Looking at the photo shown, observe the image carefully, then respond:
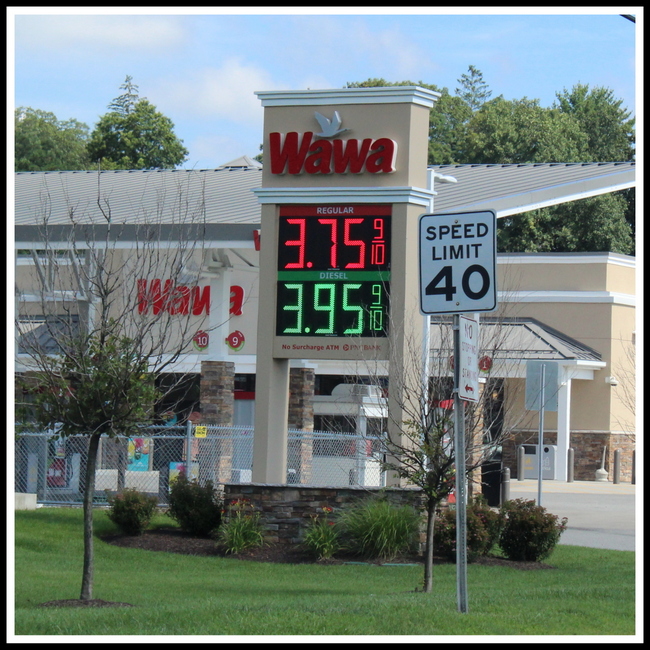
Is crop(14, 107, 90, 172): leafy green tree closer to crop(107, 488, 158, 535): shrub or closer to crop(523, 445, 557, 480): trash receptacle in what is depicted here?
crop(523, 445, 557, 480): trash receptacle

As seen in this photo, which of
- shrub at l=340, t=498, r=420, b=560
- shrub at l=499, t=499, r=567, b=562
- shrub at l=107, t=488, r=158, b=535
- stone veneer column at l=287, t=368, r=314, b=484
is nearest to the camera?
shrub at l=340, t=498, r=420, b=560

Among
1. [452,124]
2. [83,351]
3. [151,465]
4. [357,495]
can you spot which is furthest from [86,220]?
[452,124]

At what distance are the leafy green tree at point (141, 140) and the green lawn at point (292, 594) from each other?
4264 cm

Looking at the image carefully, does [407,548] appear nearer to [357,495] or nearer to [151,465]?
[357,495]

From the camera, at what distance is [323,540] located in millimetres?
16266

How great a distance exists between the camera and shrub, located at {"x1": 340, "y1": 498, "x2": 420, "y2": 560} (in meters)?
16.1

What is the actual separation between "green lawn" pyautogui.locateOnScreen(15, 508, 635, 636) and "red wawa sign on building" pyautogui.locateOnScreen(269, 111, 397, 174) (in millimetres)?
6019

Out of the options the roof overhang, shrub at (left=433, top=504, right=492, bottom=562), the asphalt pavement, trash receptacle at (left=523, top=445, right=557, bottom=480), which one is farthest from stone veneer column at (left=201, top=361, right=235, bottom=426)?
trash receptacle at (left=523, top=445, right=557, bottom=480)

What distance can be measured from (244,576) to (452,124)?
2128 inches

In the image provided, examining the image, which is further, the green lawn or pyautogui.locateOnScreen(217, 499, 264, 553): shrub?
pyautogui.locateOnScreen(217, 499, 264, 553): shrub

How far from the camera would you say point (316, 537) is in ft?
53.5

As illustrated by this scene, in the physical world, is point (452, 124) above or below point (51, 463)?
above

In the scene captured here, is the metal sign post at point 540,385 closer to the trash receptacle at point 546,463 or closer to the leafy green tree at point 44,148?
the trash receptacle at point 546,463

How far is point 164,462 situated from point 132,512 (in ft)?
24.3
